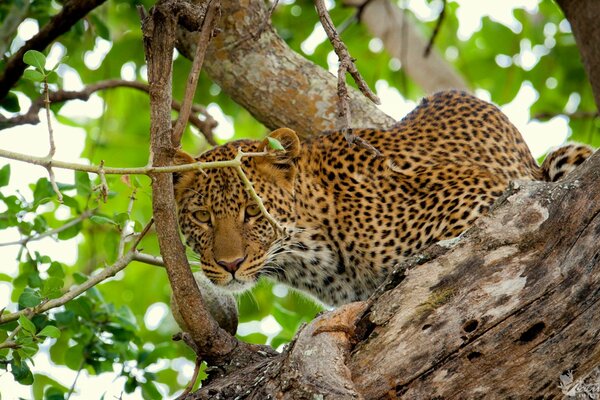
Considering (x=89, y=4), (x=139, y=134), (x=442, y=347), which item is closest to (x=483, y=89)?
(x=139, y=134)

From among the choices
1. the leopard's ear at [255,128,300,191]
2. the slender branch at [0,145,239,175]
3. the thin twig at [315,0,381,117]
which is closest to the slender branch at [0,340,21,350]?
the slender branch at [0,145,239,175]

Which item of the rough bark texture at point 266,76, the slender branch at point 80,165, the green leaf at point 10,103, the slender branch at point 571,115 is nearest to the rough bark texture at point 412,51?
the slender branch at point 571,115

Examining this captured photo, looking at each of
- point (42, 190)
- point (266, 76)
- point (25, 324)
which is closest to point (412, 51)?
point (266, 76)

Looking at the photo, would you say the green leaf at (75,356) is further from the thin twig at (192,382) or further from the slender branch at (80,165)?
the slender branch at (80,165)

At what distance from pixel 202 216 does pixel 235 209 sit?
27 centimetres

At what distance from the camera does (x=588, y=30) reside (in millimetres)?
7297

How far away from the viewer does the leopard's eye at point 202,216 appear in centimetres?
698

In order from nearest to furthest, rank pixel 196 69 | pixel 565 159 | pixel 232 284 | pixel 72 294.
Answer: pixel 196 69, pixel 72 294, pixel 232 284, pixel 565 159

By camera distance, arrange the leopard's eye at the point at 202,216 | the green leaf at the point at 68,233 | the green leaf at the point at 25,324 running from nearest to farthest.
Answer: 1. the green leaf at the point at 25,324
2. the green leaf at the point at 68,233
3. the leopard's eye at the point at 202,216

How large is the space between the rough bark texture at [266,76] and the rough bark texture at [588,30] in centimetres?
165

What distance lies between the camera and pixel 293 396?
472cm

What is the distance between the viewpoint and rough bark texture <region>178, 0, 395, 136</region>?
287 inches

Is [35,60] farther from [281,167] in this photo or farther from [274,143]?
[281,167]

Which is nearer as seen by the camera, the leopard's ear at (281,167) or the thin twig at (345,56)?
the thin twig at (345,56)
